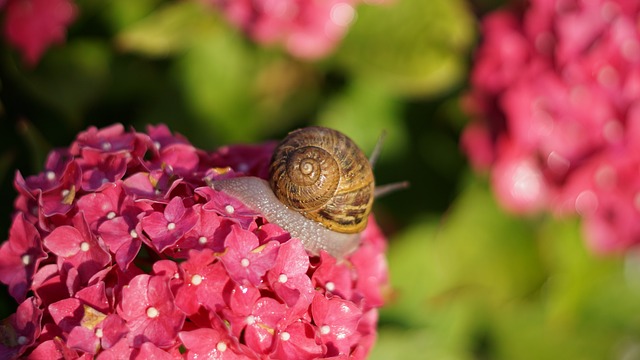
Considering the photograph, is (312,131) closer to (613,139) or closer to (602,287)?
(613,139)

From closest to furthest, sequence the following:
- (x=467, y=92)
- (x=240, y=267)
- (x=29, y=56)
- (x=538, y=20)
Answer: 1. (x=240, y=267)
2. (x=29, y=56)
3. (x=538, y=20)
4. (x=467, y=92)

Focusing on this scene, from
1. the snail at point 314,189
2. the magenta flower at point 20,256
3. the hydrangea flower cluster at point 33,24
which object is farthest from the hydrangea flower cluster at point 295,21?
the magenta flower at point 20,256

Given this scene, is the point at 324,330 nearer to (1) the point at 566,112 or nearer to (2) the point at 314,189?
(2) the point at 314,189

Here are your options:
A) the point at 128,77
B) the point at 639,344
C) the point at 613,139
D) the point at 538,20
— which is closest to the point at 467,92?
the point at 538,20

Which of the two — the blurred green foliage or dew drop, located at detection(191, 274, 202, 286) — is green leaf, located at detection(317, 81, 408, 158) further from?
dew drop, located at detection(191, 274, 202, 286)

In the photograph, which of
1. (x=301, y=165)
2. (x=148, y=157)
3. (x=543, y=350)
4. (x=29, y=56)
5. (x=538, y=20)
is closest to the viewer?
(x=301, y=165)

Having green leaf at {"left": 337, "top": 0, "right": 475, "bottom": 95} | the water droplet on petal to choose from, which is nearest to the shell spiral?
the water droplet on petal

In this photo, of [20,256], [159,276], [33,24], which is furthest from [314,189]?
[33,24]
